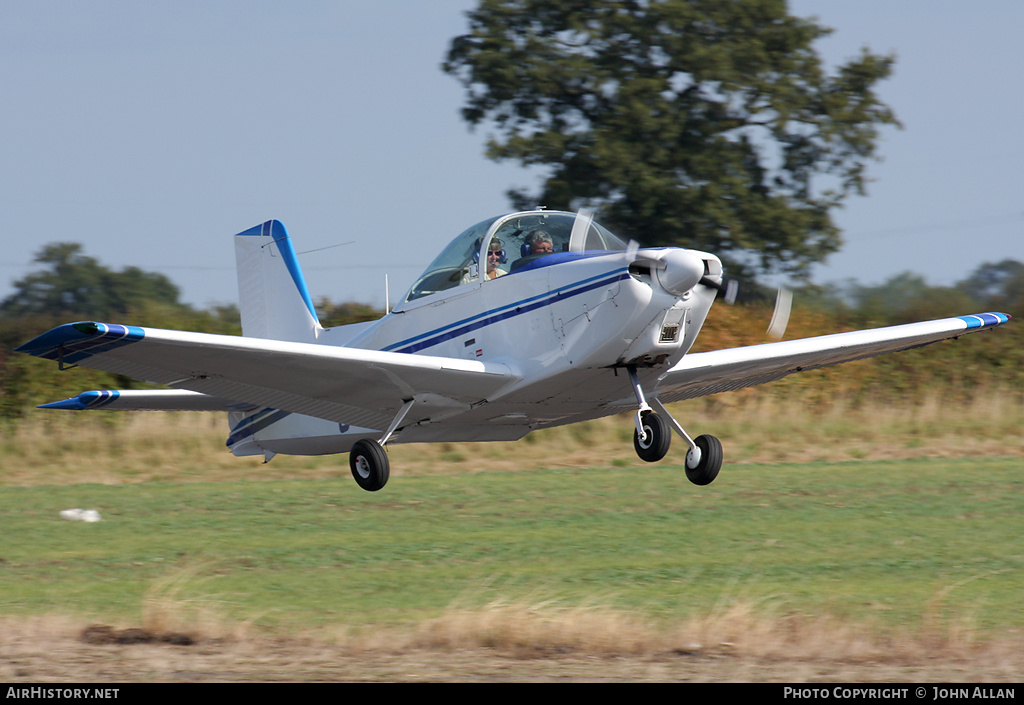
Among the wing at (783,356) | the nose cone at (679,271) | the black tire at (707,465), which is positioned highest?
the nose cone at (679,271)

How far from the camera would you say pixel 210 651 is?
14.6 metres

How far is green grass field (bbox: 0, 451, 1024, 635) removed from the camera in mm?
17906

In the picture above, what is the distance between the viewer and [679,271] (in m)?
8.68

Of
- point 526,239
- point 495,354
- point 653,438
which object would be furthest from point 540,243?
point 653,438

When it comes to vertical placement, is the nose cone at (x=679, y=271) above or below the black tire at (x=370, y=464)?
above

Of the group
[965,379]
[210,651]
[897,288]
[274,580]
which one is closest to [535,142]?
[897,288]

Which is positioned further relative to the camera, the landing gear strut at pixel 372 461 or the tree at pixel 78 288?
the tree at pixel 78 288

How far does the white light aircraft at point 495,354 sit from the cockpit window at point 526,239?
12mm

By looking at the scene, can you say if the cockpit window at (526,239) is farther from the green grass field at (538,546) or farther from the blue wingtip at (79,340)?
the green grass field at (538,546)

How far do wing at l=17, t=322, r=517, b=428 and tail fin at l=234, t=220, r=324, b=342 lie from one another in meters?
2.60

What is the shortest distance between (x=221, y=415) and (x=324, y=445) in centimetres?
1536

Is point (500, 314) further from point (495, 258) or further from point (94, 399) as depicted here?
point (94, 399)

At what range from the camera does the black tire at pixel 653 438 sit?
29.3 ft

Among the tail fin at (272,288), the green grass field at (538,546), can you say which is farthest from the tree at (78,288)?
the tail fin at (272,288)
